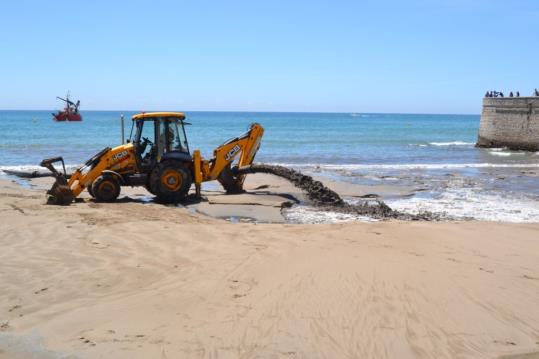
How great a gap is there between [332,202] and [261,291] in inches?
281

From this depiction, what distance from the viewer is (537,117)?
3475 cm

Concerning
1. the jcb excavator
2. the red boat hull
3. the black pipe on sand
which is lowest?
the black pipe on sand

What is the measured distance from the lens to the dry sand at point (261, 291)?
4.79 metres

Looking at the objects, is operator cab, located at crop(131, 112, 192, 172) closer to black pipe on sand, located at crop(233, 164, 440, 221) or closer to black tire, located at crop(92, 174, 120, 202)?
black tire, located at crop(92, 174, 120, 202)

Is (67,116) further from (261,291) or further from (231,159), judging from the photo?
(261,291)

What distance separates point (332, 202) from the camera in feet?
42.7

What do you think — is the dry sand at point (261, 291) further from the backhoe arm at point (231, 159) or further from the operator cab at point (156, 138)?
the backhoe arm at point (231, 159)

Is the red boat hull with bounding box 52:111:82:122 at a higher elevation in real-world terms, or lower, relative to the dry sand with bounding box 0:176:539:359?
higher

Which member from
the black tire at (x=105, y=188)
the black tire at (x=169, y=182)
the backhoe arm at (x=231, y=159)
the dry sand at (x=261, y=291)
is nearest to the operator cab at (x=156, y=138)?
the black tire at (x=169, y=182)

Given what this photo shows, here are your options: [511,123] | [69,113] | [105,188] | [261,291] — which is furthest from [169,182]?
[69,113]

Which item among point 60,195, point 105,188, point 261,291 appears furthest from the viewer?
point 105,188

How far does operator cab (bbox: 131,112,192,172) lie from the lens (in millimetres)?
12766

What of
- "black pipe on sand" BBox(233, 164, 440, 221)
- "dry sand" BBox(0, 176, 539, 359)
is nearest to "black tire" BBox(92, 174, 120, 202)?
"dry sand" BBox(0, 176, 539, 359)

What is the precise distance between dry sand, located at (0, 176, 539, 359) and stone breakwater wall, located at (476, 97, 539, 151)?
28.6 m
